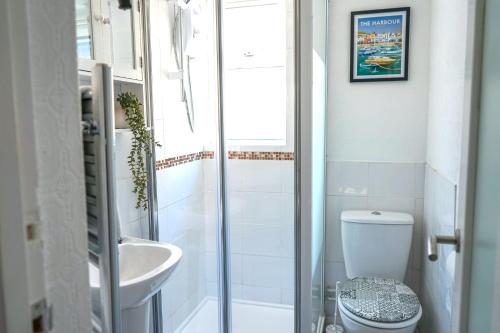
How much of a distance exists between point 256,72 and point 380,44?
0.80 m

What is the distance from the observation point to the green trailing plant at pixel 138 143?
1800mm

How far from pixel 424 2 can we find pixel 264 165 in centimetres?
139

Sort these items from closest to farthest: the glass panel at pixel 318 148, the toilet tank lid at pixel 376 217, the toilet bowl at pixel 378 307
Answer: the toilet bowl at pixel 378 307 < the glass panel at pixel 318 148 < the toilet tank lid at pixel 376 217

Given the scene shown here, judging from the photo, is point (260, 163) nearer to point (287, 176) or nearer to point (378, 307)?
point (287, 176)

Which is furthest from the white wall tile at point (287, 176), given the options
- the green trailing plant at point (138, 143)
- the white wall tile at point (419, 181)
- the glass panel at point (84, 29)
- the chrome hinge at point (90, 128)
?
the chrome hinge at point (90, 128)

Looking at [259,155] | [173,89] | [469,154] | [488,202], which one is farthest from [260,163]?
[488,202]

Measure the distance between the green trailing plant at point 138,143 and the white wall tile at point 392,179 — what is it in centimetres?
143

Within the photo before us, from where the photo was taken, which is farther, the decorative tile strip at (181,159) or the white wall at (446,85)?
the decorative tile strip at (181,159)

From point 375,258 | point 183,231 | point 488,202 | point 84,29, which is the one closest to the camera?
point 488,202

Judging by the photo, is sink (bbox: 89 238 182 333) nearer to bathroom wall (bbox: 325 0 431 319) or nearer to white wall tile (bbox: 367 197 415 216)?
bathroom wall (bbox: 325 0 431 319)

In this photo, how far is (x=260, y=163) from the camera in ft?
8.60

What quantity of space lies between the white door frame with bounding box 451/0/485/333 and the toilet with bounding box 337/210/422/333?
40.9 inches

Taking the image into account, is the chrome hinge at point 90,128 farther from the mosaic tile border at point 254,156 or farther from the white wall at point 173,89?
the mosaic tile border at point 254,156

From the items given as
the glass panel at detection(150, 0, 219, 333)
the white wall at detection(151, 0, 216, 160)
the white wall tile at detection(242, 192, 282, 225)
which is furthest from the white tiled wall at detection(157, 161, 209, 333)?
the white wall tile at detection(242, 192, 282, 225)
